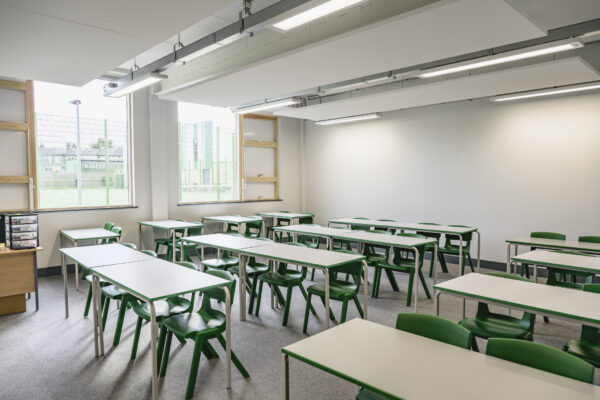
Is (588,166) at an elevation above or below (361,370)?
above

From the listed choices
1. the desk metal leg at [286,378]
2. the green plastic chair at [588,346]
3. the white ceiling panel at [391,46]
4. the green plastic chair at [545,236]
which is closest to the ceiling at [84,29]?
the white ceiling panel at [391,46]

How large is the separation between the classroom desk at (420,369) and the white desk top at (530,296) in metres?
0.87

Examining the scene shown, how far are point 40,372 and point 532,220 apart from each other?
6990 millimetres

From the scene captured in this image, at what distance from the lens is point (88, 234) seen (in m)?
5.86

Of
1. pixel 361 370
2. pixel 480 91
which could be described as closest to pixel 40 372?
pixel 361 370

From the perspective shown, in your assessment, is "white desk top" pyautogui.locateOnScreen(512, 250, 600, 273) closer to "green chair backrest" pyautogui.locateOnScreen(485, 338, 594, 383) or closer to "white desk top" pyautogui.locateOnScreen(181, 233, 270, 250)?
"green chair backrest" pyautogui.locateOnScreen(485, 338, 594, 383)

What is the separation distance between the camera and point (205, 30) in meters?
5.08

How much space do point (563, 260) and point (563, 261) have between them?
0.06 m

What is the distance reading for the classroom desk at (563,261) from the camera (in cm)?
352

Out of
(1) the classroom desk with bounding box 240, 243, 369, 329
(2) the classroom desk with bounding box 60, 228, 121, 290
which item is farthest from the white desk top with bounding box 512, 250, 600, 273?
(2) the classroom desk with bounding box 60, 228, 121, 290

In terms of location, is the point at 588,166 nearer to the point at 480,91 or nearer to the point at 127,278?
the point at 480,91

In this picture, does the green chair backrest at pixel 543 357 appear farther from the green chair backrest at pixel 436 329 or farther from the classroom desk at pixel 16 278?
the classroom desk at pixel 16 278

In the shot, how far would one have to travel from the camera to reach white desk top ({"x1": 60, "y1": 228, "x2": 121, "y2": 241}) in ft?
18.2

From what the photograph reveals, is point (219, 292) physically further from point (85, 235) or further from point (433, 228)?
point (433, 228)
